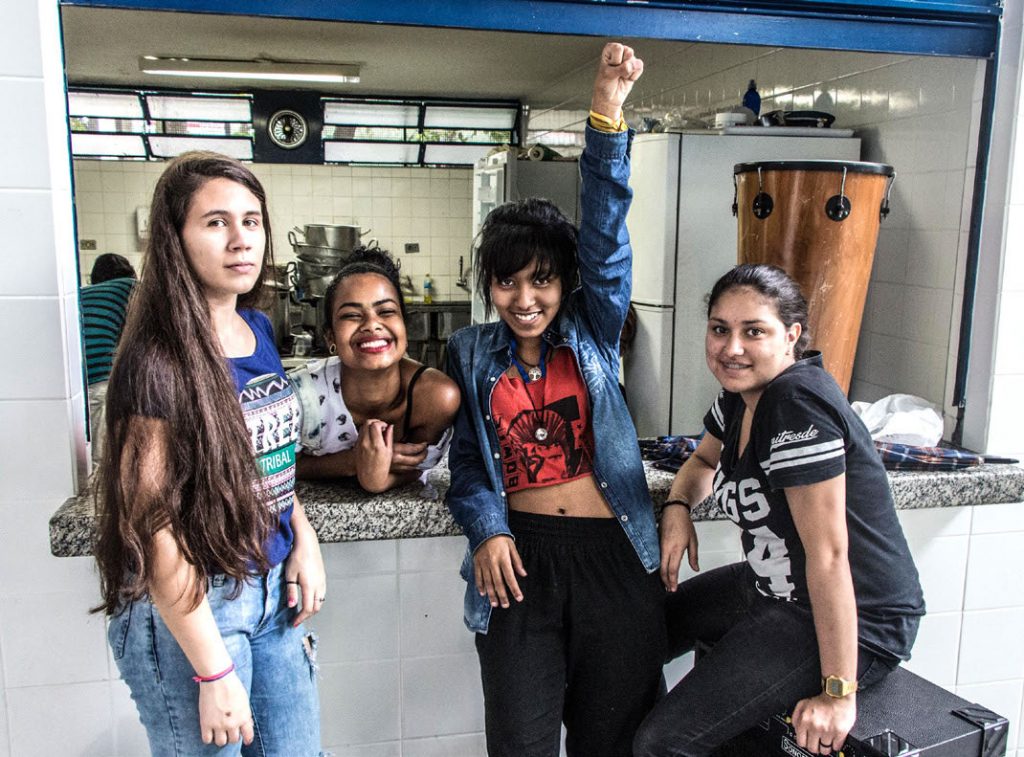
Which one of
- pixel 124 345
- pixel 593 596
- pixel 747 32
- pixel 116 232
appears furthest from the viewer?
pixel 116 232

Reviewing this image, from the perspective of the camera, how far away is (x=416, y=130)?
24.9 feet

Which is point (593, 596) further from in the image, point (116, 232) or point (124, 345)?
point (116, 232)

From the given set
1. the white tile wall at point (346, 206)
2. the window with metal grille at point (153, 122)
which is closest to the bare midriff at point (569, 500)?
the white tile wall at point (346, 206)

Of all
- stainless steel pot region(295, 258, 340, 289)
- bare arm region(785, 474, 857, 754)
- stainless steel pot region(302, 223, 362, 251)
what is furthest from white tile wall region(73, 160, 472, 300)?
bare arm region(785, 474, 857, 754)

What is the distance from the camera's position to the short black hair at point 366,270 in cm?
169

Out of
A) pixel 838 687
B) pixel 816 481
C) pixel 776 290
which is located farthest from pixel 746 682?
pixel 776 290

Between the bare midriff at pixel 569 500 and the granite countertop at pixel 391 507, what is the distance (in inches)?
8.4

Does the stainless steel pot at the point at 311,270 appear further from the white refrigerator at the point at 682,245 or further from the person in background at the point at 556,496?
the person in background at the point at 556,496

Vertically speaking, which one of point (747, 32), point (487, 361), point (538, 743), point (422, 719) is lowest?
point (422, 719)

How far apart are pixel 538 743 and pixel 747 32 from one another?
5.21 ft

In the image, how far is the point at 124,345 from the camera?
4.30 ft

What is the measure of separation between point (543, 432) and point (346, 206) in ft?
20.7

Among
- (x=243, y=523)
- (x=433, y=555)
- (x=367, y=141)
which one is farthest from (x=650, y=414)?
(x=367, y=141)

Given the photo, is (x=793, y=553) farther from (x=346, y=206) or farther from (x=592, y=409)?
(x=346, y=206)
